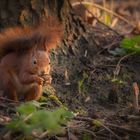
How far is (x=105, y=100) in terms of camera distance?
521cm

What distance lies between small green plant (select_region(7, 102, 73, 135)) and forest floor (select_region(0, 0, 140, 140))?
0.72 ft

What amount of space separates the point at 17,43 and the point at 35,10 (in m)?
0.80

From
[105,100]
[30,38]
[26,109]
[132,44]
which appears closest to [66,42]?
[132,44]

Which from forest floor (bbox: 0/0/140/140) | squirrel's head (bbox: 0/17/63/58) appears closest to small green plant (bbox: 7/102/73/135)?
forest floor (bbox: 0/0/140/140)

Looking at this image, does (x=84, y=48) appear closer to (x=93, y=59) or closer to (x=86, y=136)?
(x=93, y=59)

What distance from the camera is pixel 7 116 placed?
4.39 m

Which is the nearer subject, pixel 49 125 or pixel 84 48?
pixel 49 125

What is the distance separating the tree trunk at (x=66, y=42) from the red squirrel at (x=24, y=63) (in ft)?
1.60

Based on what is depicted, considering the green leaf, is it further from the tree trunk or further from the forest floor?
the tree trunk

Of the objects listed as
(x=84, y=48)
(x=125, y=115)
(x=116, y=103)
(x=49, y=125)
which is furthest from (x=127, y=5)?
(x=49, y=125)

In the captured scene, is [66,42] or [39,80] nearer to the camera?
[39,80]

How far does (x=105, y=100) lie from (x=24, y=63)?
0.88m

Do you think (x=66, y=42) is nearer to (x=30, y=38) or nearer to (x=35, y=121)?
(x=30, y=38)

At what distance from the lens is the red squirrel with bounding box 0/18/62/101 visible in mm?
4734
